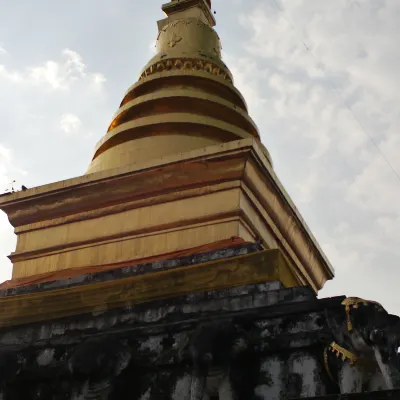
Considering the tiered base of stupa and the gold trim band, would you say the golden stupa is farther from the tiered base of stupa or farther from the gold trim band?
the tiered base of stupa

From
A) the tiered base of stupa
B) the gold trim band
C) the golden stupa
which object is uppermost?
the gold trim band

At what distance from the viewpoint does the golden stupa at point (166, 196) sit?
30.8 feet

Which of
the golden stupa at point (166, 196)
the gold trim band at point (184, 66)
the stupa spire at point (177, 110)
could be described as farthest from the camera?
the gold trim band at point (184, 66)

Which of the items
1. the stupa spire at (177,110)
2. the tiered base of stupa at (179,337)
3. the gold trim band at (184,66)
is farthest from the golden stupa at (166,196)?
the tiered base of stupa at (179,337)

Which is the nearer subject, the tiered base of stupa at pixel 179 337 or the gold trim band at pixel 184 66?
the tiered base of stupa at pixel 179 337

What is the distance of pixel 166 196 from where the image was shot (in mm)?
9711

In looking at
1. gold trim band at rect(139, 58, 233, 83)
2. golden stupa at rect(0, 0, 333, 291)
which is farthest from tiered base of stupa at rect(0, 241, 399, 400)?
gold trim band at rect(139, 58, 233, 83)

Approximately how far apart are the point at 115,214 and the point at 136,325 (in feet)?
10.1

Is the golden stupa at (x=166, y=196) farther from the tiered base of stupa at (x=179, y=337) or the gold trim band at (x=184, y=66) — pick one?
the tiered base of stupa at (x=179, y=337)

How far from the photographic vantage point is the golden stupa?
369 inches

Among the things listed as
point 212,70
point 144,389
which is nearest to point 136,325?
point 144,389

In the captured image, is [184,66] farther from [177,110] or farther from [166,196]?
[166,196]

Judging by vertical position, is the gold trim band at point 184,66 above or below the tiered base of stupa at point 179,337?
above

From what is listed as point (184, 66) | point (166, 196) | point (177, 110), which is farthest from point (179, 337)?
point (184, 66)
